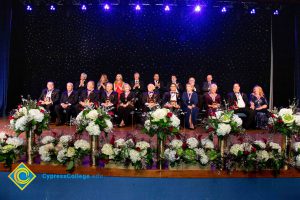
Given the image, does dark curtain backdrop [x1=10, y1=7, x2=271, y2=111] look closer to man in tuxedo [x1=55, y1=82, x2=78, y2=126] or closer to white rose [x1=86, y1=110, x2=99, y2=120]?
man in tuxedo [x1=55, y1=82, x2=78, y2=126]

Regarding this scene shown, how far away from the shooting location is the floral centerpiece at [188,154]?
427 centimetres

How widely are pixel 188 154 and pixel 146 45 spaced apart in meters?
7.65

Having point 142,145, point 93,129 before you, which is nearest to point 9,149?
point 93,129

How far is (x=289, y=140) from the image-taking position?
4.71 m

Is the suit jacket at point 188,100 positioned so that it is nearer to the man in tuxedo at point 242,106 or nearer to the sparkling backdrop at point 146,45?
the man in tuxedo at point 242,106

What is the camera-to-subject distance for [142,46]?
1151 cm

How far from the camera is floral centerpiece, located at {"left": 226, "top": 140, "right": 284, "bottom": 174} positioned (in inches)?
166

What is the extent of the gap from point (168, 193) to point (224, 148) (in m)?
0.95

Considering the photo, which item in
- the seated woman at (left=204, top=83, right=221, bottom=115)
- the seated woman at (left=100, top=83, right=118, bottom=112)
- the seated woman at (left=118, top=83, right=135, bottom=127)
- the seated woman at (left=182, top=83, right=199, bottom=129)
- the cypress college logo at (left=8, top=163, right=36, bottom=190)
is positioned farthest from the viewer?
the seated woman at (left=100, top=83, right=118, bottom=112)

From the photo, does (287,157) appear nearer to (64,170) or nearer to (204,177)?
(204,177)

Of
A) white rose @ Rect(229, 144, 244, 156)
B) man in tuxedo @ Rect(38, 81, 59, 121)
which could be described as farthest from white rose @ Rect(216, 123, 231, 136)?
man in tuxedo @ Rect(38, 81, 59, 121)

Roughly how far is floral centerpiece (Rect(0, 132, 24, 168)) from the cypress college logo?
5.7 inches

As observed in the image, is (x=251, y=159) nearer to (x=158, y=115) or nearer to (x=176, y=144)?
(x=176, y=144)

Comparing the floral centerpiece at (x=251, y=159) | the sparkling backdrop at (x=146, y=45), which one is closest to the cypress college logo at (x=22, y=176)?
the floral centerpiece at (x=251, y=159)
